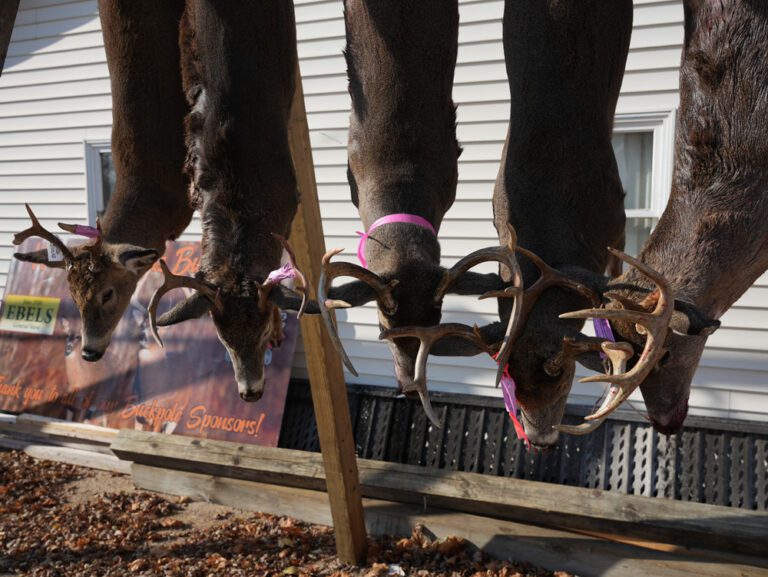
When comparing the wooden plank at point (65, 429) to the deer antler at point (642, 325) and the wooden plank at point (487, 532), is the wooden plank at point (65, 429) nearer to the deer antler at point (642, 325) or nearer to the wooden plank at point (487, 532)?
the wooden plank at point (487, 532)

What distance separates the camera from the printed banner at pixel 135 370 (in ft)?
21.5

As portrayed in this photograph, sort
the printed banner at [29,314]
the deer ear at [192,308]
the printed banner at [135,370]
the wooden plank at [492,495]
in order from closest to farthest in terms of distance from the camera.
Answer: the deer ear at [192,308]
the wooden plank at [492,495]
the printed banner at [135,370]
the printed banner at [29,314]

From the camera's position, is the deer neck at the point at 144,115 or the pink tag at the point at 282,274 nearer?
the pink tag at the point at 282,274

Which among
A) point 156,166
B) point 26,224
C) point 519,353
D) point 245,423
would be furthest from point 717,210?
point 26,224

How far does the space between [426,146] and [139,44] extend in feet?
3.82

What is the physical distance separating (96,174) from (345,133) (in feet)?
10.5

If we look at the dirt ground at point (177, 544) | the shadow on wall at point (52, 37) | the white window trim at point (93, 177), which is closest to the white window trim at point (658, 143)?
the dirt ground at point (177, 544)

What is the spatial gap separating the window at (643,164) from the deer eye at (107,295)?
404 cm

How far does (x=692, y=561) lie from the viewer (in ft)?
13.5

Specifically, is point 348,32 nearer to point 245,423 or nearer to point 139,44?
point 139,44

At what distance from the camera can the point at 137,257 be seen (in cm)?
252

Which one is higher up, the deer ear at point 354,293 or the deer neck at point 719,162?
the deer neck at point 719,162

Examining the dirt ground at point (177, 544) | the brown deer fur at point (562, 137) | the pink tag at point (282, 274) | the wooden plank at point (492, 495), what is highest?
the brown deer fur at point (562, 137)

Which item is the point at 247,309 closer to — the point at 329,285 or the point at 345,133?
the point at 329,285
